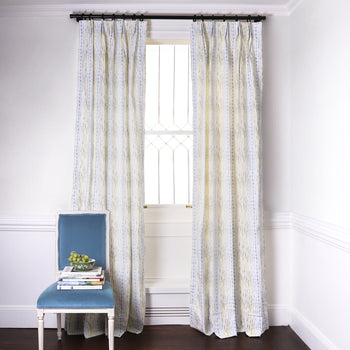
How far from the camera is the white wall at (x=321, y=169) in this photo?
2.35 metres

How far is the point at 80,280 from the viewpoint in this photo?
8.76 feet

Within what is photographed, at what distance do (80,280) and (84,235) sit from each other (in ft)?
1.22

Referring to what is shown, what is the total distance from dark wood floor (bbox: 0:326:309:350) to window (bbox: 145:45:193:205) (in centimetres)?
106

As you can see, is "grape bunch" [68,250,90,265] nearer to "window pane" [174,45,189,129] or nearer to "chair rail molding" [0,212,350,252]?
"chair rail molding" [0,212,350,252]

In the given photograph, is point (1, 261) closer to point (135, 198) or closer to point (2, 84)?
point (135, 198)

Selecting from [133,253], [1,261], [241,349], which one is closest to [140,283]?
[133,253]

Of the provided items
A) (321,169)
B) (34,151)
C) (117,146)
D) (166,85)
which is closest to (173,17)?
(166,85)

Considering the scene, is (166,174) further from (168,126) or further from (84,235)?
(84,235)

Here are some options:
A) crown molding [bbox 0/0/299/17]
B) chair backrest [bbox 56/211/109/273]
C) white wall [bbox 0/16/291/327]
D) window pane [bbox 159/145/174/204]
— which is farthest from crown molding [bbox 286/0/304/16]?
chair backrest [bbox 56/211/109/273]

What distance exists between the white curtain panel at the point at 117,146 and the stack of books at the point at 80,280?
16.0 inches

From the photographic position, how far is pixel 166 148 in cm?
345

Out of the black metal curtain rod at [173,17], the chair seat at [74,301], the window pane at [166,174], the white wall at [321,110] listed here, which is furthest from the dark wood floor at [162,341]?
the black metal curtain rod at [173,17]

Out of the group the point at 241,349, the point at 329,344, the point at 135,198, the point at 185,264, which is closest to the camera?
the point at 329,344

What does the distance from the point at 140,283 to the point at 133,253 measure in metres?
0.24
